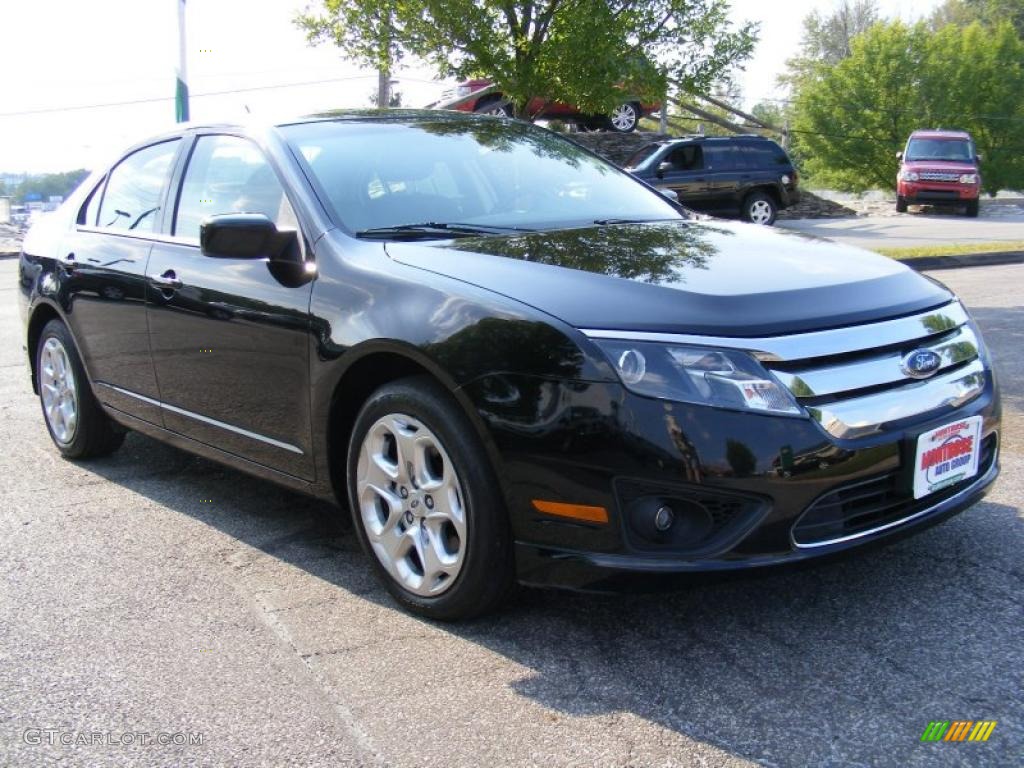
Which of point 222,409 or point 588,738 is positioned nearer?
point 588,738

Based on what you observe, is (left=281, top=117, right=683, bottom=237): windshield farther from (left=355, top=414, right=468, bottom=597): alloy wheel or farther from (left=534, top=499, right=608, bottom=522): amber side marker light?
(left=534, top=499, right=608, bottom=522): amber side marker light

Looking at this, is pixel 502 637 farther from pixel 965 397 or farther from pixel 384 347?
pixel 965 397

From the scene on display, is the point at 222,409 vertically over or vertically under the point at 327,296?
under

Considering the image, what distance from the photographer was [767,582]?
337 cm

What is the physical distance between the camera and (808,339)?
279 centimetres

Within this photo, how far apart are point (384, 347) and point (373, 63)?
35.5 feet

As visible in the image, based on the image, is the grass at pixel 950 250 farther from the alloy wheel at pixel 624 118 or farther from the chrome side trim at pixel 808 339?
the chrome side trim at pixel 808 339

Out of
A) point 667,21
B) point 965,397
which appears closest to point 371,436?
point 965,397

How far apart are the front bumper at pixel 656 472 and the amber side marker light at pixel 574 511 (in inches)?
0.7

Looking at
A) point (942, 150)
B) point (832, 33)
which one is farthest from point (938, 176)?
point (832, 33)

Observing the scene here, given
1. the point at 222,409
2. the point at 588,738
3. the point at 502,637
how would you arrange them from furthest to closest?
the point at 222,409 → the point at 502,637 → the point at 588,738

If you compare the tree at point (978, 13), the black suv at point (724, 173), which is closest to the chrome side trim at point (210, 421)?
the black suv at point (724, 173)

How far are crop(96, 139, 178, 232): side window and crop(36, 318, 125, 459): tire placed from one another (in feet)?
2.10

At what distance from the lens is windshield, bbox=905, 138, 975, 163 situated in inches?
1004
